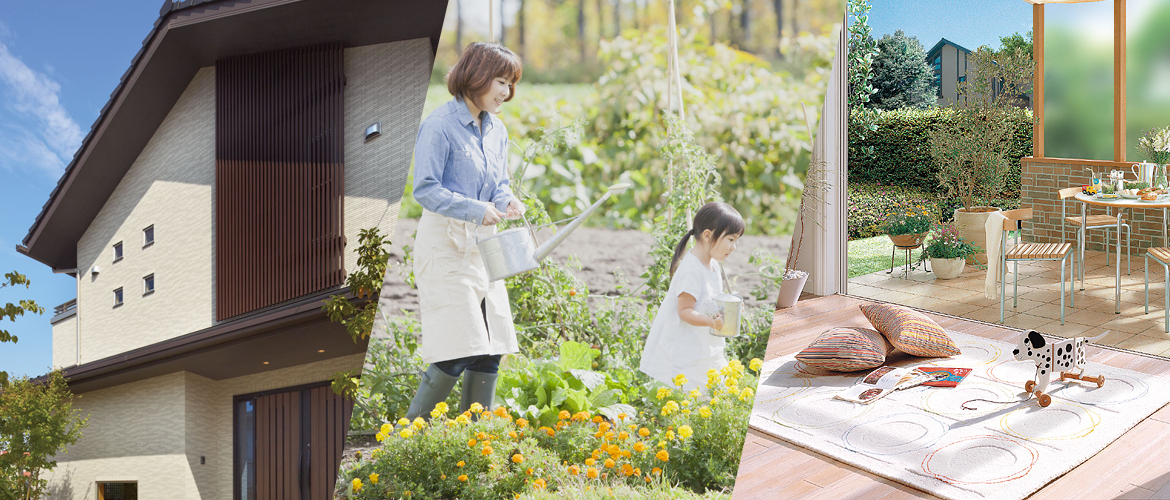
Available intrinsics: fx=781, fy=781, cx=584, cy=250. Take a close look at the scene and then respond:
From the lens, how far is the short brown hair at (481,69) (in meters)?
1.50

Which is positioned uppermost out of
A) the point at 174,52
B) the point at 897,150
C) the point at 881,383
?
the point at 897,150

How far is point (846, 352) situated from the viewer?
12.9ft

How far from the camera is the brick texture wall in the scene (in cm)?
683

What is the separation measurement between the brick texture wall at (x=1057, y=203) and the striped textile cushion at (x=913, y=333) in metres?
3.70

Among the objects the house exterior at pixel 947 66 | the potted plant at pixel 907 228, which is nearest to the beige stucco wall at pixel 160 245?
the potted plant at pixel 907 228

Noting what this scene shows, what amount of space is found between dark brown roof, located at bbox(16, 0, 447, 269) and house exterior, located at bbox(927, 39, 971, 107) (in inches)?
284

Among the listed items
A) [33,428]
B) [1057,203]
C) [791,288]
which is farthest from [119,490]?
[1057,203]

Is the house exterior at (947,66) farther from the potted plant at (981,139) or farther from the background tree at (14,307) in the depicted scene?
the background tree at (14,307)

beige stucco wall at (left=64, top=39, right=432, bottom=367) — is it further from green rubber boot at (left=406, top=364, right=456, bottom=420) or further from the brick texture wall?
the brick texture wall

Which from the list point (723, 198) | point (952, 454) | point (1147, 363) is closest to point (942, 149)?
point (1147, 363)

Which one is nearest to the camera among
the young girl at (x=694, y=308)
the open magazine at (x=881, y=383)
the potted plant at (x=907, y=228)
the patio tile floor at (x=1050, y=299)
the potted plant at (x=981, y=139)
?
the young girl at (x=694, y=308)

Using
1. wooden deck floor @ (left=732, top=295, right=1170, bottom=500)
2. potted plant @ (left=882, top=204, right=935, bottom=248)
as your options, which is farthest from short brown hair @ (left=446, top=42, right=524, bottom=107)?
potted plant @ (left=882, top=204, right=935, bottom=248)

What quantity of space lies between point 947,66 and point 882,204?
1600mm

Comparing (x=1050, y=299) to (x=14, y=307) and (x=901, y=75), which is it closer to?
(x=901, y=75)
